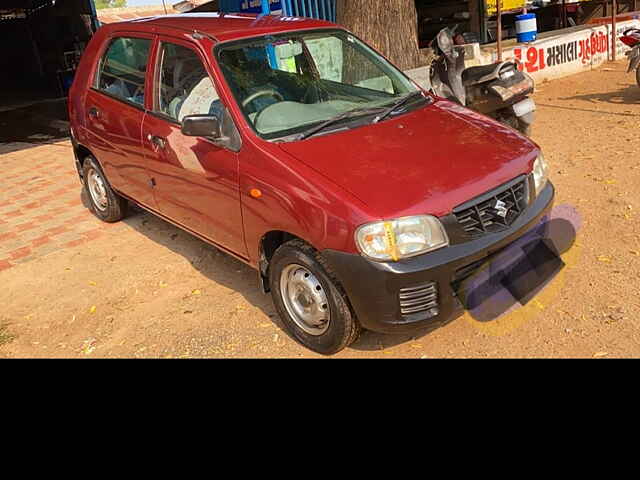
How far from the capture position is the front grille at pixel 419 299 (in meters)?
3.12

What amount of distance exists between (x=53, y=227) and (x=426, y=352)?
4380mm

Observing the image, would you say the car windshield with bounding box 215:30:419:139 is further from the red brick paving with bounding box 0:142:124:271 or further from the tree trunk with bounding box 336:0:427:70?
the tree trunk with bounding box 336:0:427:70

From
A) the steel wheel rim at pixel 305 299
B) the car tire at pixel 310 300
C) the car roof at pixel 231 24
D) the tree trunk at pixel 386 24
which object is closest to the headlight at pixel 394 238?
the car tire at pixel 310 300

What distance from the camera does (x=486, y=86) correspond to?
6.66 meters

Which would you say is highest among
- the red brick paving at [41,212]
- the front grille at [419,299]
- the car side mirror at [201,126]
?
the car side mirror at [201,126]

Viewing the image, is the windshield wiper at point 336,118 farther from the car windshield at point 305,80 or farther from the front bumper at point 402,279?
the front bumper at point 402,279

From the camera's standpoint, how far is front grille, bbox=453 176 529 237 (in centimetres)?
324

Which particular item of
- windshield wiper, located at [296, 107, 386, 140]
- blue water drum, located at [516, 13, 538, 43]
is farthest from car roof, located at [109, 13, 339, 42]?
blue water drum, located at [516, 13, 538, 43]

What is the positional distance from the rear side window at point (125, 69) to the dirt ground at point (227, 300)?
1.40 m

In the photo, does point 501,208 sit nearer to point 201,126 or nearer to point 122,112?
point 201,126

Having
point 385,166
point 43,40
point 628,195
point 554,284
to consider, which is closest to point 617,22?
point 628,195

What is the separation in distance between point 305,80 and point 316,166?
134 centimetres

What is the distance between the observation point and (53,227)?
6.27 meters
